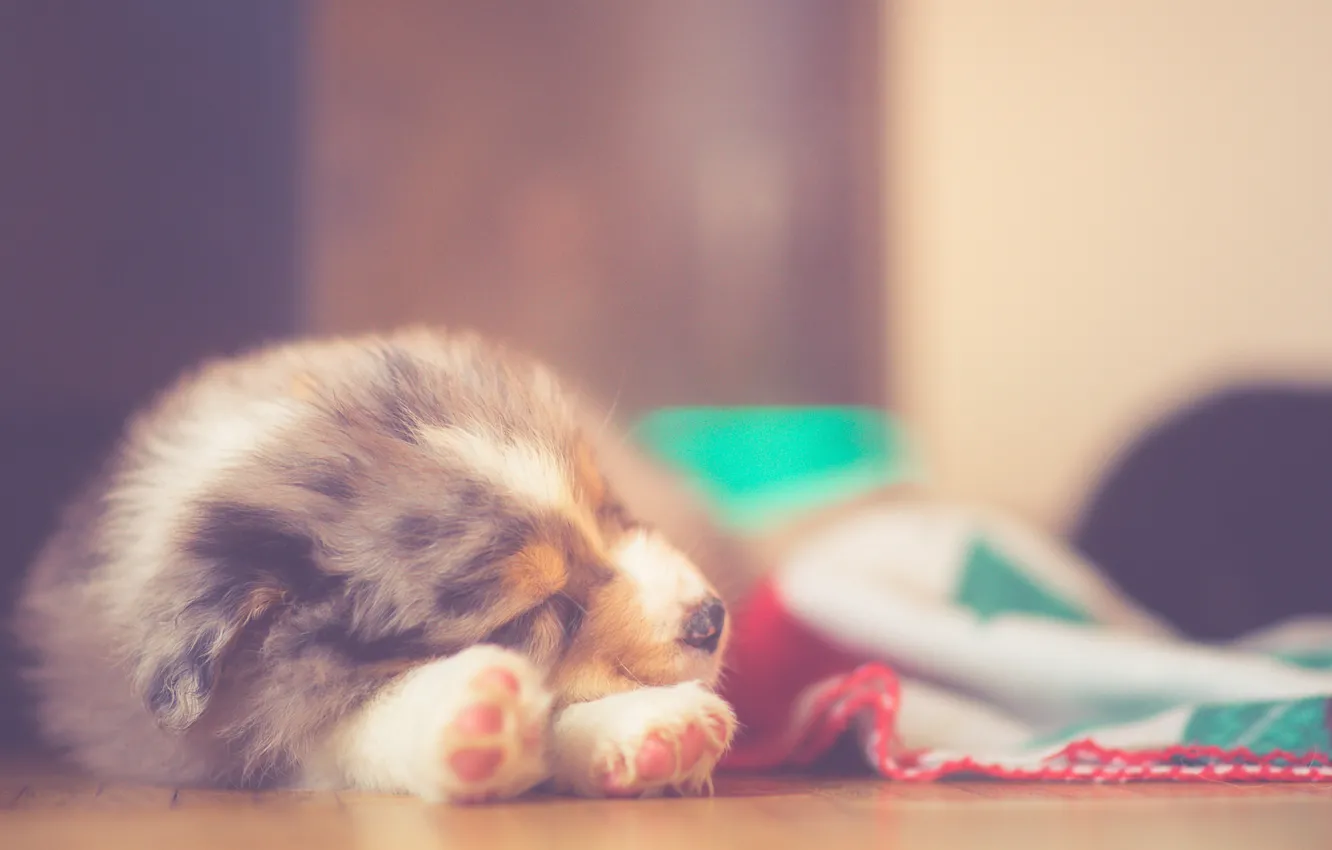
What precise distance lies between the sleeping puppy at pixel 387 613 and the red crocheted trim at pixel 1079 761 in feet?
0.66

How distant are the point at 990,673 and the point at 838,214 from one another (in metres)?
2.30

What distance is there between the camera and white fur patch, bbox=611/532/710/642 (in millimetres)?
1405

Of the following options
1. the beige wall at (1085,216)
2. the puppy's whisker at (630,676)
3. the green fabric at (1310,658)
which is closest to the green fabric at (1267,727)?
the green fabric at (1310,658)

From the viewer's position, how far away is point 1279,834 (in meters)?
1.03

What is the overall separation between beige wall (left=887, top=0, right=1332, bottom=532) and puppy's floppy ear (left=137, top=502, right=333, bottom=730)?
8.09ft

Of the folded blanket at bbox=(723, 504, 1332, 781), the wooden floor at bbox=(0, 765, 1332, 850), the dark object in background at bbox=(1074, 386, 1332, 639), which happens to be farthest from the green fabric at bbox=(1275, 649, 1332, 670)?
the dark object in background at bbox=(1074, 386, 1332, 639)

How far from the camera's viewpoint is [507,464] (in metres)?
1.37

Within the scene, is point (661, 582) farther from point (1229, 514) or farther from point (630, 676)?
point (1229, 514)

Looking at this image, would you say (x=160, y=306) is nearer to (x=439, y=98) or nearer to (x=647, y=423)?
(x=439, y=98)

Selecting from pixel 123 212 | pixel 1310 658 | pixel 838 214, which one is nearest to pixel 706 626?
pixel 1310 658

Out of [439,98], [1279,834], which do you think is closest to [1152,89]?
[439,98]

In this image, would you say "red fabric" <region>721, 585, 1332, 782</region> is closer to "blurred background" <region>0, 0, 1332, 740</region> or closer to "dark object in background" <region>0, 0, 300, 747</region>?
"dark object in background" <region>0, 0, 300, 747</region>

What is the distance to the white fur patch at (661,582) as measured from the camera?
1405 mm

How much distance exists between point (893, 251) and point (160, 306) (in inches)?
81.6
